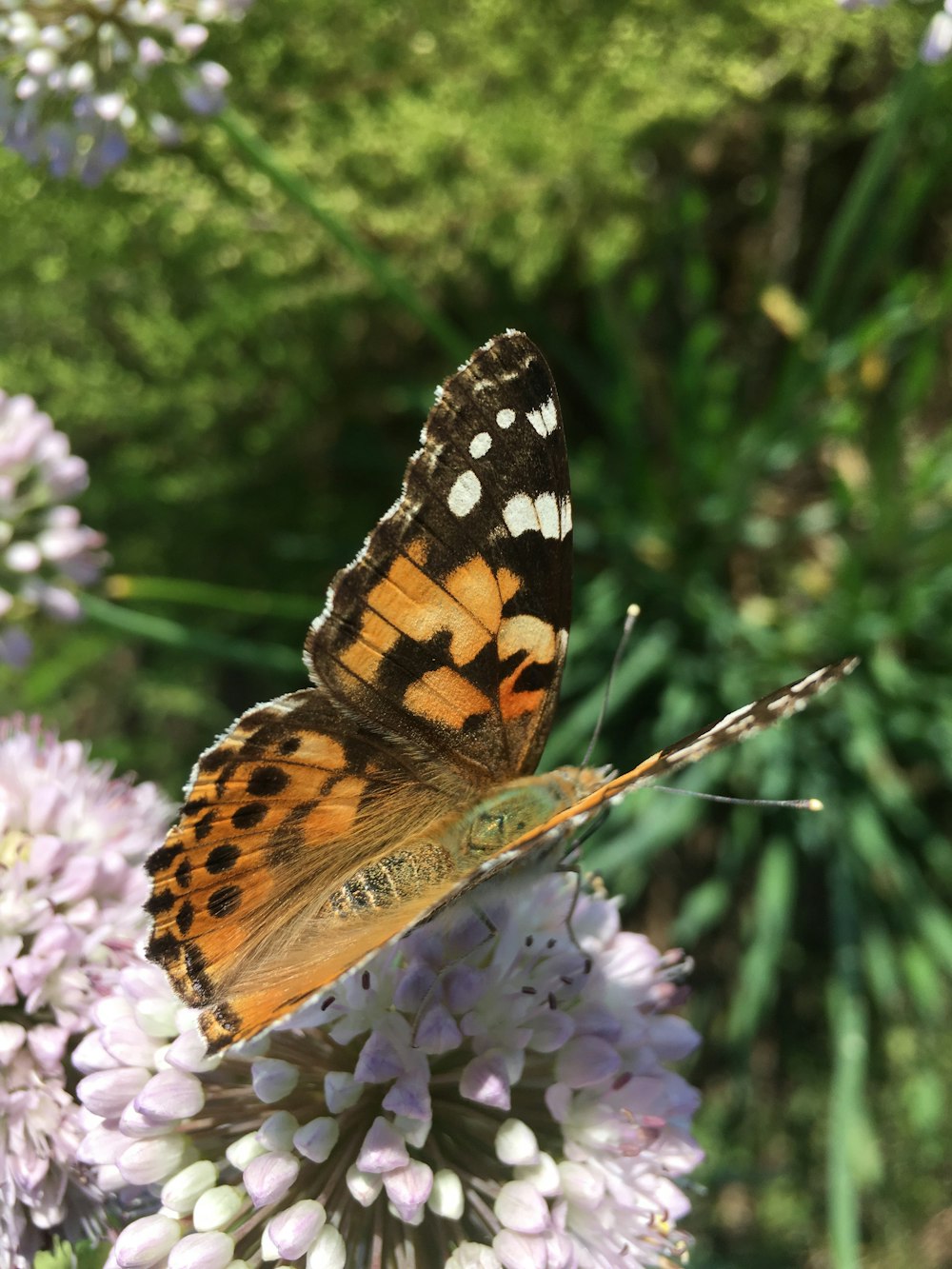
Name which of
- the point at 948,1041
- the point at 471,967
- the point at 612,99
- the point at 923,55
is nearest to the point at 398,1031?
the point at 471,967

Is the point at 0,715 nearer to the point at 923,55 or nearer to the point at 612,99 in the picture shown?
the point at 612,99

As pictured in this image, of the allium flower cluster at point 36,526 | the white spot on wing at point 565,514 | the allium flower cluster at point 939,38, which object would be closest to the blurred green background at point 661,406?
the allium flower cluster at point 36,526

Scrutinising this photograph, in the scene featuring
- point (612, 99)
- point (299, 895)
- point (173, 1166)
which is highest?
point (612, 99)

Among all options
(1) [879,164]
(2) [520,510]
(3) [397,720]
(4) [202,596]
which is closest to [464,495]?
(2) [520,510]

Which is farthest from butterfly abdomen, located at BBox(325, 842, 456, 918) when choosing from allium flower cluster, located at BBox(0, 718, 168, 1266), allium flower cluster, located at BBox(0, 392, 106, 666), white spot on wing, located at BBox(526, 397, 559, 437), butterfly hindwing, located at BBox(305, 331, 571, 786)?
allium flower cluster, located at BBox(0, 392, 106, 666)

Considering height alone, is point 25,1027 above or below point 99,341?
below
